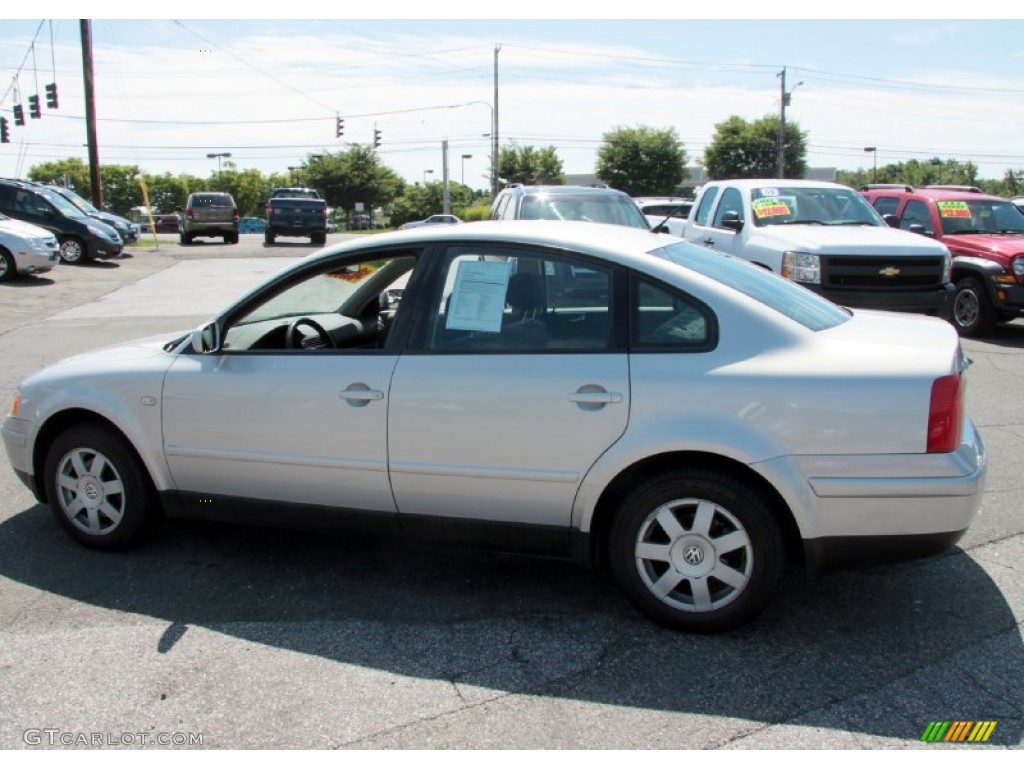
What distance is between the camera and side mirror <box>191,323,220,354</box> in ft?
13.7

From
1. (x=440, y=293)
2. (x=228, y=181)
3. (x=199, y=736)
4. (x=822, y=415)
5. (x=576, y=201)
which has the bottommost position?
(x=199, y=736)

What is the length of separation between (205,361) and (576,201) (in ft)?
26.9

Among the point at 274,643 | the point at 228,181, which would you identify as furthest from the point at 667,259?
the point at 228,181

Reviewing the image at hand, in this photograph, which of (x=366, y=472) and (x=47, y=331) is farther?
(x=47, y=331)

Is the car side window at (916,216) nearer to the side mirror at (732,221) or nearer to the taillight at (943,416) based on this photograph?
the side mirror at (732,221)

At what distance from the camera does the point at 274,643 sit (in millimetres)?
3604

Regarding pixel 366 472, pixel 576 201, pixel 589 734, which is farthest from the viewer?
pixel 576 201

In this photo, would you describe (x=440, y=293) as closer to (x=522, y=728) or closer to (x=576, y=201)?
(x=522, y=728)

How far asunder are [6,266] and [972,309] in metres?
16.7

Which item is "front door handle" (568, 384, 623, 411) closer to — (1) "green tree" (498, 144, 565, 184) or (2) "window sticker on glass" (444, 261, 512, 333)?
(2) "window sticker on glass" (444, 261, 512, 333)

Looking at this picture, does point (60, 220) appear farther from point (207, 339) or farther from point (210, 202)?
Answer: point (207, 339)

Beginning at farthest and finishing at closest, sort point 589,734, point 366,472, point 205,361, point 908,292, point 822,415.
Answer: point 908,292, point 205,361, point 366,472, point 822,415, point 589,734

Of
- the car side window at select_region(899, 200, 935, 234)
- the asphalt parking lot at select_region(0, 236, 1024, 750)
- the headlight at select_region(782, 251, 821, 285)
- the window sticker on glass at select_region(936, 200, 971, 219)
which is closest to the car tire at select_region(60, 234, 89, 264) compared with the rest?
the headlight at select_region(782, 251, 821, 285)

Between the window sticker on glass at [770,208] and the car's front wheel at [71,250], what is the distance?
687 inches
